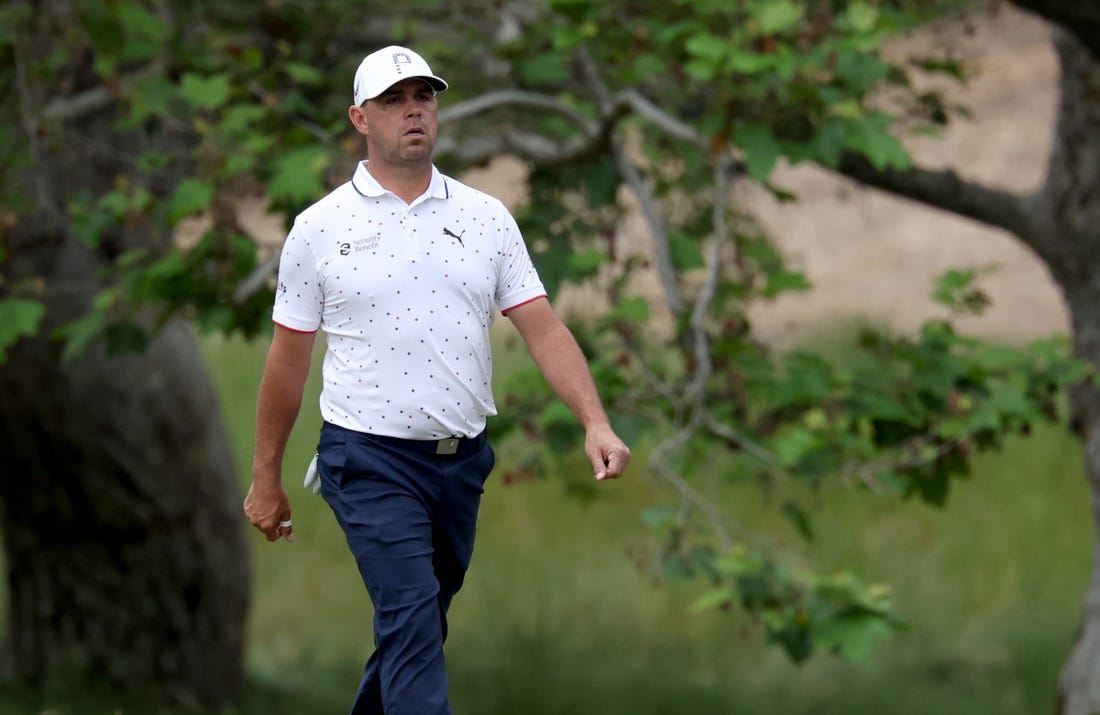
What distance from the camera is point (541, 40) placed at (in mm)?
6930

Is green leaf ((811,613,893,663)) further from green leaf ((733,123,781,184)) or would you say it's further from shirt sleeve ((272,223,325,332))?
shirt sleeve ((272,223,325,332))

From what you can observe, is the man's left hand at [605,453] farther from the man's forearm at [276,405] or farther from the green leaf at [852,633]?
the green leaf at [852,633]

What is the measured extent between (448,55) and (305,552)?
747cm

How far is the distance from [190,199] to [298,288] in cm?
226

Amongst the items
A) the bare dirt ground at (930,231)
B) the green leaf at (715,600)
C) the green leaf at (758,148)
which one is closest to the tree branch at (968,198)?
the green leaf at (758,148)

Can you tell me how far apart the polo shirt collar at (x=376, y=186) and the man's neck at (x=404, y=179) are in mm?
11

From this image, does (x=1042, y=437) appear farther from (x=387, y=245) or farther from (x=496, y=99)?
(x=387, y=245)

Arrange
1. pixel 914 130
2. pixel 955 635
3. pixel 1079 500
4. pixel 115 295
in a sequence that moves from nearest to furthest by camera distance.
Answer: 1. pixel 115 295
2. pixel 914 130
3. pixel 955 635
4. pixel 1079 500

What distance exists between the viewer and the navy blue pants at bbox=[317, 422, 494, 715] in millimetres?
3645

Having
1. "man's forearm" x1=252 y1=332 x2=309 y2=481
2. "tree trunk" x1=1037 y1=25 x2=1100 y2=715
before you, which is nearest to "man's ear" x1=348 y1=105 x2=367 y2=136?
"man's forearm" x1=252 y1=332 x2=309 y2=481

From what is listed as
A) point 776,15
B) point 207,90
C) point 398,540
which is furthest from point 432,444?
point 207,90

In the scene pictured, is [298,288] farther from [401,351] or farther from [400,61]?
[400,61]

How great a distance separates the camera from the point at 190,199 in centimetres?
574

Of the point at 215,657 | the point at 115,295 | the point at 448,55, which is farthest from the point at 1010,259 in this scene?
the point at 115,295
